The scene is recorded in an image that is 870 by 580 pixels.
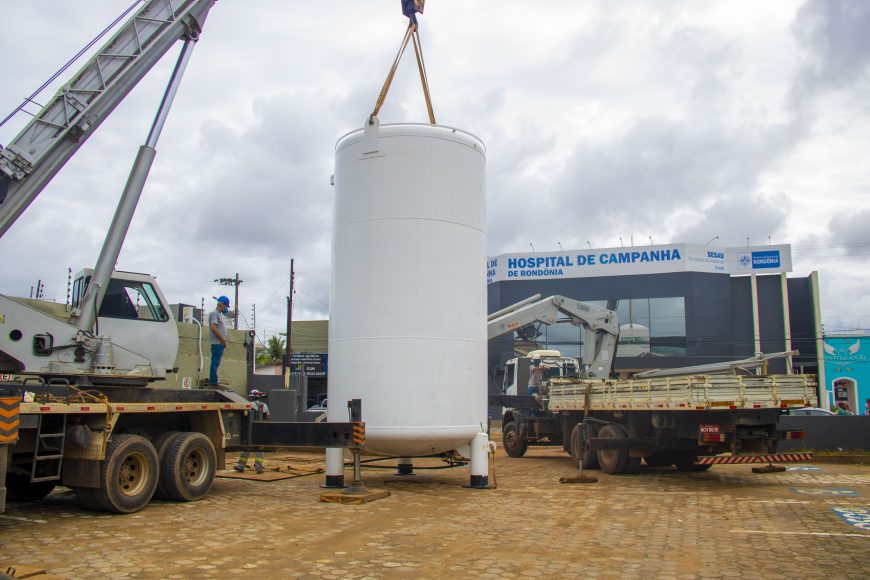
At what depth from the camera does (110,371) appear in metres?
10.5

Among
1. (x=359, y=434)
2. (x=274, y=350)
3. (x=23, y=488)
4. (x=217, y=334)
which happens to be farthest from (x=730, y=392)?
(x=274, y=350)

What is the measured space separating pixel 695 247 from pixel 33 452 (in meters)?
41.8

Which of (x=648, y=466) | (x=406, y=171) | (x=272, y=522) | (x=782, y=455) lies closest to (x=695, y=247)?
(x=648, y=466)

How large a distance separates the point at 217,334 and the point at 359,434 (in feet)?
10.1

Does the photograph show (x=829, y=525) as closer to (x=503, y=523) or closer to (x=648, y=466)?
(x=503, y=523)

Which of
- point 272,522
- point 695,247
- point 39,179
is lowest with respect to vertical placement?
point 272,522

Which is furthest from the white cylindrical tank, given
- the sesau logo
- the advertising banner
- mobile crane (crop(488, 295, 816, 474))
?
the sesau logo

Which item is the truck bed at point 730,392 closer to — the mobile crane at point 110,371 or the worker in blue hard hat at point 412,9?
the mobile crane at point 110,371

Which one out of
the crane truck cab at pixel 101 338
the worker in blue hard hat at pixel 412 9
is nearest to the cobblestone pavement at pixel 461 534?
the crane truck cab at pixel 101 338

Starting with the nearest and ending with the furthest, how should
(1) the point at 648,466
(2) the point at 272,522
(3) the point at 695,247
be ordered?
(2) the point at 272,522 → (1) the point at 648,466 → (3) the point at 695,247

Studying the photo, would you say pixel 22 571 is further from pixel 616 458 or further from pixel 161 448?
pixel 616 458

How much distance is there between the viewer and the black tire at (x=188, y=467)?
34.7 feet

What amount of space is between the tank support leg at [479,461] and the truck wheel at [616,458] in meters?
3.80

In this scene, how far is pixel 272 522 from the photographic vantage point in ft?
30.5
